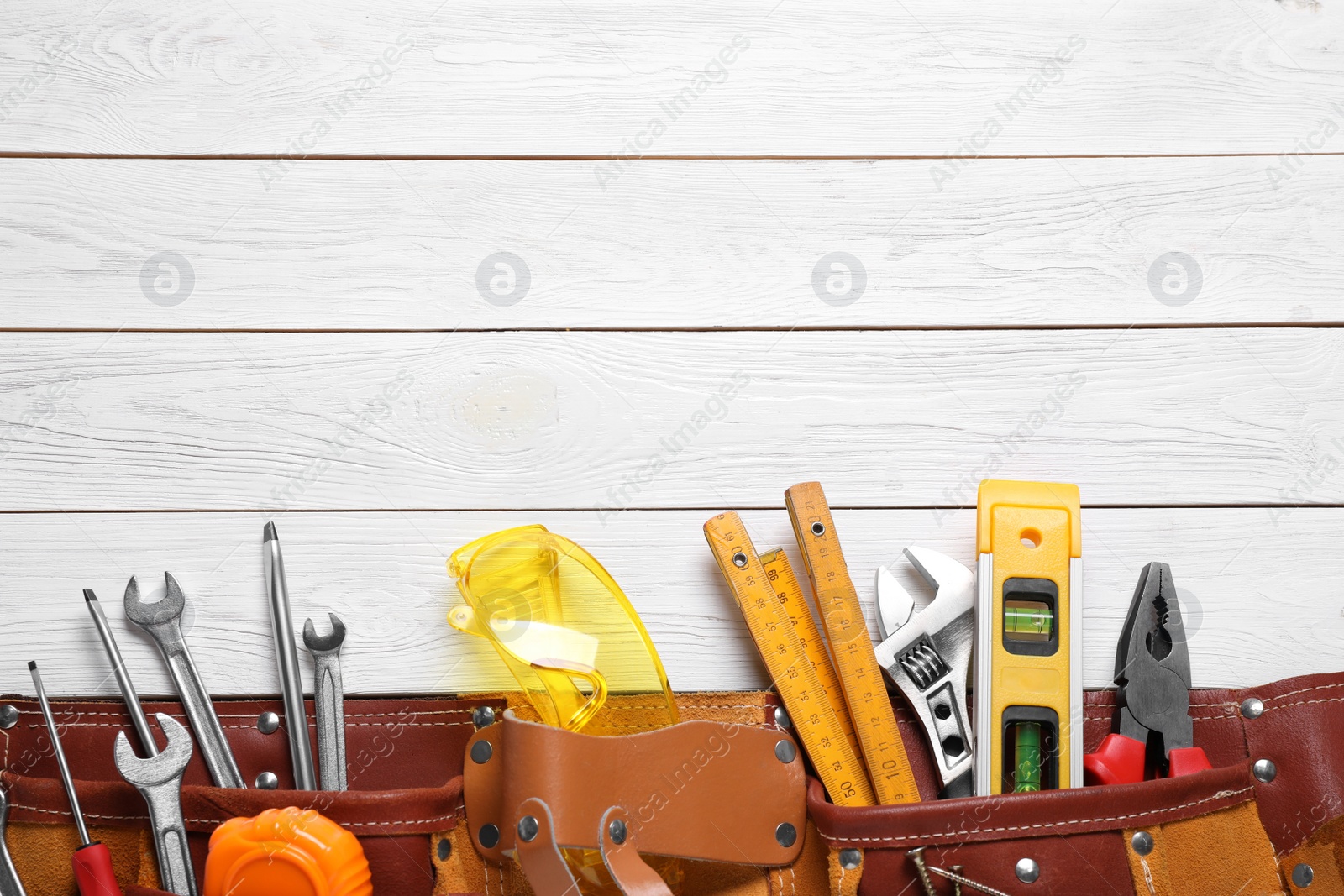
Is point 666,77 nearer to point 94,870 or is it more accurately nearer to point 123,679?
point 123,679

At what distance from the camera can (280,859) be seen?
0.69 m

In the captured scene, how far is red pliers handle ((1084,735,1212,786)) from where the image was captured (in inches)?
30.2

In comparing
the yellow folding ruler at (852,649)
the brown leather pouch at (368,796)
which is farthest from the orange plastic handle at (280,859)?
the yellow folding ruler at (852,649)

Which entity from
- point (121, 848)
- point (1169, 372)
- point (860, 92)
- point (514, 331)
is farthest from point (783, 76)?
point (121, 848)

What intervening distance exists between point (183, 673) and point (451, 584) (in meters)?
0.26

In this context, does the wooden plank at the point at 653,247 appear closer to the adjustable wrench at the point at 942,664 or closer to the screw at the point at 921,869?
the adjustable wrench at the point at 942,664

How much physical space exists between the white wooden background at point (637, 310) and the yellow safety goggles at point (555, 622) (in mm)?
75

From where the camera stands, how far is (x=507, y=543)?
0.81m

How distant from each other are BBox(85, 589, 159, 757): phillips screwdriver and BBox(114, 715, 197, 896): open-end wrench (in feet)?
0.12

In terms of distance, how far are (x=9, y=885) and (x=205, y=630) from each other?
259 mm

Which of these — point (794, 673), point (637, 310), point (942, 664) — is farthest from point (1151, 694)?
point (637, 310)

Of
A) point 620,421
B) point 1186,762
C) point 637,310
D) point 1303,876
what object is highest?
point 637,310

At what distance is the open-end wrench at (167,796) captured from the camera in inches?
29.9

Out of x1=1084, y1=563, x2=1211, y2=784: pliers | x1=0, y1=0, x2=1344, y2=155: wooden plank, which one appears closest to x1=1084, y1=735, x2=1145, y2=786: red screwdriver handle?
x1=1084, y1=563, x2=1211, y2=784: pliers
